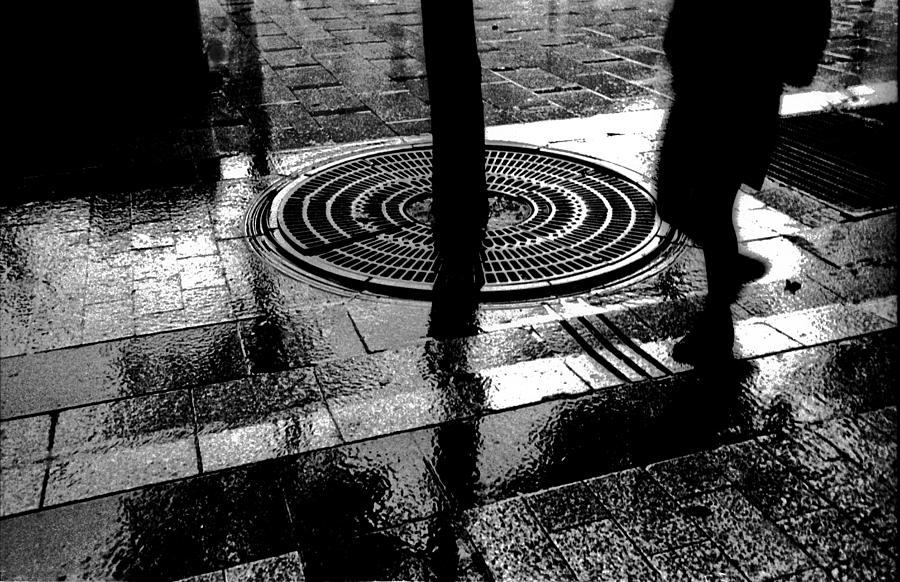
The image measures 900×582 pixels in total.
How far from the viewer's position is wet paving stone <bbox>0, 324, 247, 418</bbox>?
3.53m

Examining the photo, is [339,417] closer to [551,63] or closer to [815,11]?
[815,11]

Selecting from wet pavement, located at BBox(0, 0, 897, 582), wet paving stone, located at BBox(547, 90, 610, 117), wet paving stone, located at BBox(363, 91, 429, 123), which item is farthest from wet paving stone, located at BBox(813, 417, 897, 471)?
wet paving stone, located at BBox(363, 91, 429, 123)

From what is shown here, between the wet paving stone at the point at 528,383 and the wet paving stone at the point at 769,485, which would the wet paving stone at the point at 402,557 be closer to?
the wet paving stone at the point at 528,383

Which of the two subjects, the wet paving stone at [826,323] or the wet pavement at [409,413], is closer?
the wet pavement at [409,413]

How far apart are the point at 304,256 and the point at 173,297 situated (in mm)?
792

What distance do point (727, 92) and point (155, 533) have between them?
9.74ft

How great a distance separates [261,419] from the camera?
11.0ft

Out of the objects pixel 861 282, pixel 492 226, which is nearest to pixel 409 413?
pixel 492 226

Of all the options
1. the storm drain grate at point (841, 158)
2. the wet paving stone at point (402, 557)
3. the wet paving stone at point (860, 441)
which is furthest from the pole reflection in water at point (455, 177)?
the storm drain grate at point (841, 158)

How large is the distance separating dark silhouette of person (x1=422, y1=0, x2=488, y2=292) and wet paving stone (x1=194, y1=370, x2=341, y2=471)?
4.04 ft

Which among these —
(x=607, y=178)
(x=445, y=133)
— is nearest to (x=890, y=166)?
(x=607, y=178)

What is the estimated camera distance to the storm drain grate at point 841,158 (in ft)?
18.5

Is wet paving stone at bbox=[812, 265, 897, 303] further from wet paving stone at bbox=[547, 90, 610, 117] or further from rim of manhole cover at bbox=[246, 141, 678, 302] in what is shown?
wet paving stone at bbox=[547, 90, 610, 117]

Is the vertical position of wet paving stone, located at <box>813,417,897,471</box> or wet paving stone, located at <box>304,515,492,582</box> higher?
wet paving stone, located at <box>813,417,897,471</box>
